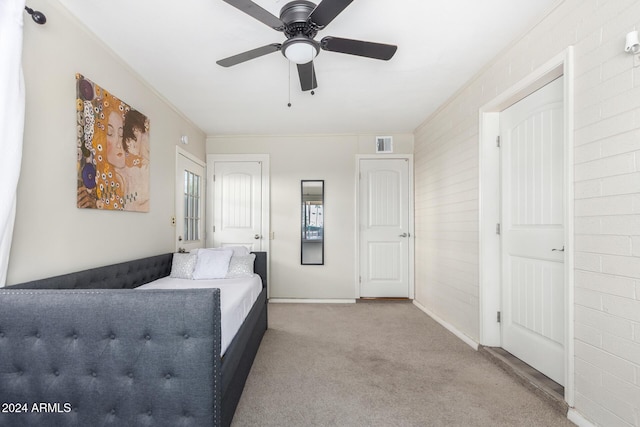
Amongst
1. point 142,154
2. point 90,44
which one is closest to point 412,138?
point 142,154

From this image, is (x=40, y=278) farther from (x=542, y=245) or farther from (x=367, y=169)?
(x=367, y=169)

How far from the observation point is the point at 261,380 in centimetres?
223

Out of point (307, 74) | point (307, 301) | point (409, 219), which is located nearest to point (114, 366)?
point (307, 74)

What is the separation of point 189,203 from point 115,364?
2.97m

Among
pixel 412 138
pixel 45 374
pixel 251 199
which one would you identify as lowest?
pixel 45 374

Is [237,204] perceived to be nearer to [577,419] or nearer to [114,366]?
[114,366]

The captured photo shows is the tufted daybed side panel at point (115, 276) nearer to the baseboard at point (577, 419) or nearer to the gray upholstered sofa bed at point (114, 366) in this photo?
the gray upholstered sofa bed at point (114, 366)

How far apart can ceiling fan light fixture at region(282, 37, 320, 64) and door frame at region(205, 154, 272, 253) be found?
2.84 meters

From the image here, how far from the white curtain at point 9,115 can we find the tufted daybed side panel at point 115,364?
353mm

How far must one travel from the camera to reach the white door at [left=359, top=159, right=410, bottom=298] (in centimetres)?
459

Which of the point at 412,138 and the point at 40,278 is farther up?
the point at 412,138

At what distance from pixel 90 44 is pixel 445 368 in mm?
3614

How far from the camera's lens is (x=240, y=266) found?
3252 millimetres

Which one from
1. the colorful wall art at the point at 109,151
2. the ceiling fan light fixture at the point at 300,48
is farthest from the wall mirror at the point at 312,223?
the ceiling fan light fixture at the point at 300,48
